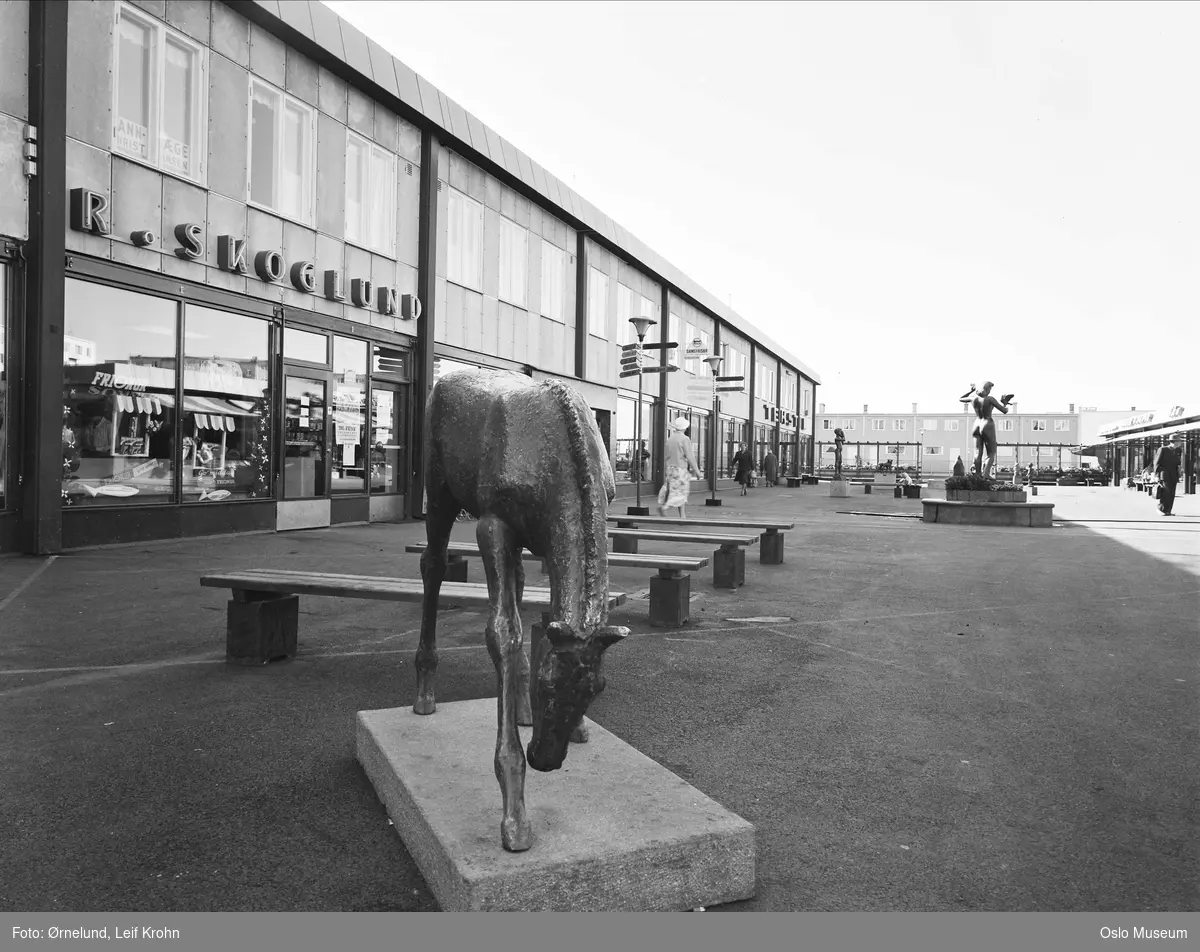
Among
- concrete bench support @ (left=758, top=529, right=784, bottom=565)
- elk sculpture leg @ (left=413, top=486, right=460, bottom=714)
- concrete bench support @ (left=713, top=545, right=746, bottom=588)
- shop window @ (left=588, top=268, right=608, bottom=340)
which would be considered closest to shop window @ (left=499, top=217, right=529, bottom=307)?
shop window @ (left=588, top=268, right=608, bottom=340)

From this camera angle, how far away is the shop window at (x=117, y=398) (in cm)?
1076

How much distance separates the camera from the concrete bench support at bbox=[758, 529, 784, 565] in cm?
1132

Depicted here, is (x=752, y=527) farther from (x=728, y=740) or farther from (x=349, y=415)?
(x=349, y=415)

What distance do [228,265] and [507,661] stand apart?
11.7 metres

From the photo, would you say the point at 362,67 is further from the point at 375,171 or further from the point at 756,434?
the point at 756,434

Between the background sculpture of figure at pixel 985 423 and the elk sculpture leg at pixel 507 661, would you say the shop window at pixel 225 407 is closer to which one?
the elk sculpture leg at pixel 507 661

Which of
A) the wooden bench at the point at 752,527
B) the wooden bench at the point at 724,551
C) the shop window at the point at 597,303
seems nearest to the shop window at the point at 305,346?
the wooden bench at the point at 752,527

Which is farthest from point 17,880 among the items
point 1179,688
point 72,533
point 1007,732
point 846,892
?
point 72,533

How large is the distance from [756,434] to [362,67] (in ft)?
117

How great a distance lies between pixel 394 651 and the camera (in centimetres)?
601

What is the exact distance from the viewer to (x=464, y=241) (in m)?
18.5

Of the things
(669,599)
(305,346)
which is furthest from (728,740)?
(305,346)

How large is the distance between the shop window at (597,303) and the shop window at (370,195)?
9.40m

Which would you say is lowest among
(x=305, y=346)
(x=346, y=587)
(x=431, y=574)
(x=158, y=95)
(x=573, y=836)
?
(x=573, y=836)
